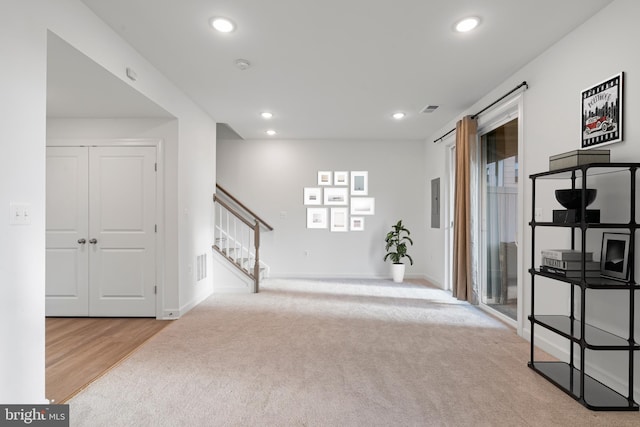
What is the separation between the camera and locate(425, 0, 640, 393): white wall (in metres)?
Answer: 2.44

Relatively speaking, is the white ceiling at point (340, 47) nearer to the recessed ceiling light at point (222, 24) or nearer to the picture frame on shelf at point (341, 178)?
the recessed ceiling light at point (222, 24)

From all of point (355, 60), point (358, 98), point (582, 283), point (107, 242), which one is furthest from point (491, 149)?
point (107, 242)

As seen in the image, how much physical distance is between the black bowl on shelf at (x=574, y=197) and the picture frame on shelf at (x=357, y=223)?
183 inches

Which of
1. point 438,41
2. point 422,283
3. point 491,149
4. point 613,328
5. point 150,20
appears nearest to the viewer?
point 613,328

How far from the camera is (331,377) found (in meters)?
2.74

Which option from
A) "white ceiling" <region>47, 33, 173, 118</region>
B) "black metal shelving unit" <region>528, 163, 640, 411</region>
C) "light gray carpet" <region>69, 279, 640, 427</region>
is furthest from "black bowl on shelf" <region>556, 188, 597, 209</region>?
"white ceiling" <region>47, 33, 173, 118</region>

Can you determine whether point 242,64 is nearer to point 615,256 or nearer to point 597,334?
point 615,256

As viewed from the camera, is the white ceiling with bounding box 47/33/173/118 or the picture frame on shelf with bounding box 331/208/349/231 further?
the picture frame on shelf with bounding box 331/208/349/231

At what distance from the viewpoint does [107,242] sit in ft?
14.1

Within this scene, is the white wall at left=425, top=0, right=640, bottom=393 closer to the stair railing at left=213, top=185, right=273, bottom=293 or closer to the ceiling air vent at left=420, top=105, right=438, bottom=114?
the ceiling air vent at left=420, top=105, right=438, bottom=114

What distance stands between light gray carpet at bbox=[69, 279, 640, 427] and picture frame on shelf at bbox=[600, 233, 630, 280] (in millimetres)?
864

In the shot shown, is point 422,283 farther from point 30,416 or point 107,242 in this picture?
point 30,416

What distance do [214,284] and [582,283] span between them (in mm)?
4850

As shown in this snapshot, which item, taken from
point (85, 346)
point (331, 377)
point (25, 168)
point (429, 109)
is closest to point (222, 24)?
point (25, 168)
